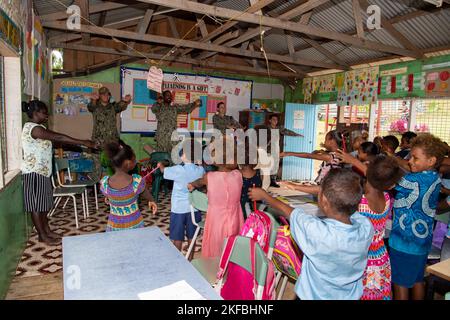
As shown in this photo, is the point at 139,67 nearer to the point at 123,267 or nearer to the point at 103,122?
the point at 103,122

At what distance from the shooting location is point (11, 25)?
2.74m

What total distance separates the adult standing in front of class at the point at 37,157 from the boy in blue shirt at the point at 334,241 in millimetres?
2365

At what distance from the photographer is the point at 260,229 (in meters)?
1.85

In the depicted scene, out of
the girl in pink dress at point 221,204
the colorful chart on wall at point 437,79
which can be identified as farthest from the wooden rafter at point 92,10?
the colorful chart on wall at point 437,79

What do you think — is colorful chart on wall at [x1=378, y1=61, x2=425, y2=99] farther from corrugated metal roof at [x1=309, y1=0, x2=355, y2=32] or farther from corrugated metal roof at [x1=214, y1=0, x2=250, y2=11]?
corrugated metal roof at [x1=214, y1=0, x2=250, y2=11]

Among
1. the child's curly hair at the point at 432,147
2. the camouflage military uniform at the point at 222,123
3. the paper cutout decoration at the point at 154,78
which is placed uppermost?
the paper cutout decoration at the point at 154,78

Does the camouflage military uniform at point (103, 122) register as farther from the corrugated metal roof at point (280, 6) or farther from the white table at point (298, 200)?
the white table at point (298, 200)

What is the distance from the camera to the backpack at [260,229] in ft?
6.06

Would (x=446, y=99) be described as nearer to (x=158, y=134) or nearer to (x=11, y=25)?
(x=158, y=134)

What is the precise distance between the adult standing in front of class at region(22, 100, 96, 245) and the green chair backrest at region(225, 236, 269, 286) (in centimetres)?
203

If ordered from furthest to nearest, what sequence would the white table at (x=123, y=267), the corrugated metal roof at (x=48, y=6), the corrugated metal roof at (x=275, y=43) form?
the corrugated metal roof at (x=275, y=43) → the corrugated metal roof at (x=48, y=6) → the white table at (x=123, y=267)

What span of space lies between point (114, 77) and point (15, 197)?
446cm

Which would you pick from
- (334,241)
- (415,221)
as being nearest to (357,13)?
(415,221)

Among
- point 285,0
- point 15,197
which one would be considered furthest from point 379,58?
point 15,197
